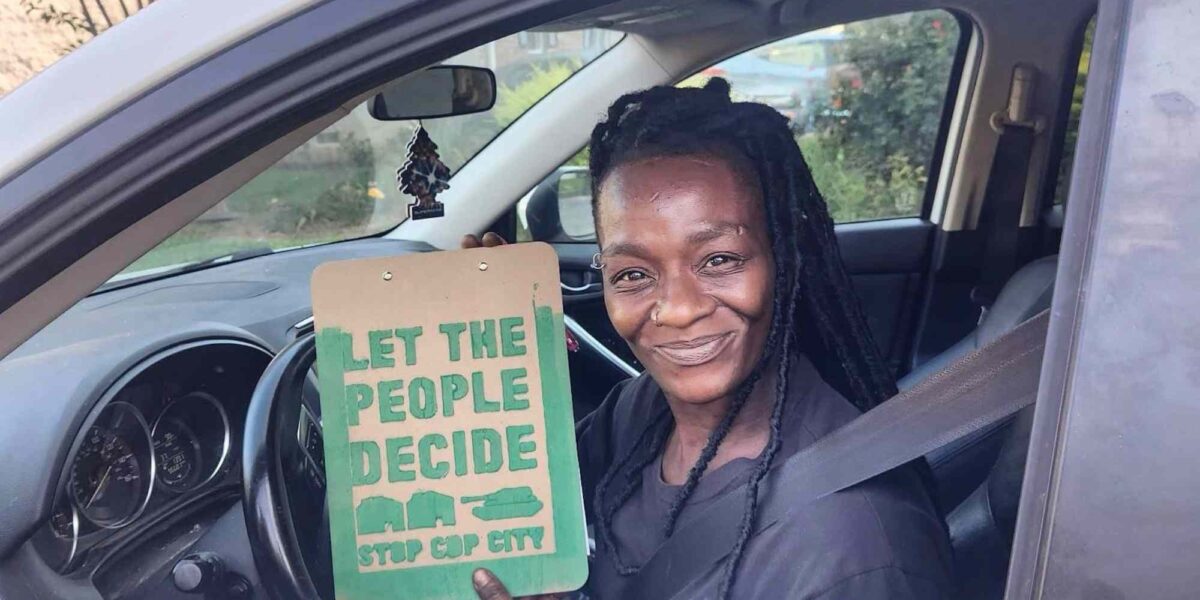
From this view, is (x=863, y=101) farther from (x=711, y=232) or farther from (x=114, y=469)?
(x=114, y=469)

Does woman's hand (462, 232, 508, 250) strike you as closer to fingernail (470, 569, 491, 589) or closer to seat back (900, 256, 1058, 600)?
fingernail (470, 569, 491, 589)

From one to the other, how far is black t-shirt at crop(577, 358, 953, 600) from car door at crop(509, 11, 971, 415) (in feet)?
5.11

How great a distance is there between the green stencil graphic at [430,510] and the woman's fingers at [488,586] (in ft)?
0.27

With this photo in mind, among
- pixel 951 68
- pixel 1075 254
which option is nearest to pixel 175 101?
pixel 1075 254

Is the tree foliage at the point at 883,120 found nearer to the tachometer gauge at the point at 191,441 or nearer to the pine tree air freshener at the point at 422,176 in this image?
the pine tree air freshener at the point at 422,176

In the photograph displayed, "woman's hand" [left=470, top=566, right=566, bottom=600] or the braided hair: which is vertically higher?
the braided hair

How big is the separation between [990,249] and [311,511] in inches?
98.7

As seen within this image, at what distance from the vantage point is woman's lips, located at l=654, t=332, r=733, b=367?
1576mm

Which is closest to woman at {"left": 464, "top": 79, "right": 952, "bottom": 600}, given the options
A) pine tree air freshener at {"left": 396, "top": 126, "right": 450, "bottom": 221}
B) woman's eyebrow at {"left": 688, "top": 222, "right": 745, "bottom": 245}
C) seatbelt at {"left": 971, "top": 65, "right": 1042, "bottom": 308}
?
woman's eyebrow at {"left": 688, "top": 222, "right": 745, "bottom": 245}

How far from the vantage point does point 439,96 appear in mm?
2051

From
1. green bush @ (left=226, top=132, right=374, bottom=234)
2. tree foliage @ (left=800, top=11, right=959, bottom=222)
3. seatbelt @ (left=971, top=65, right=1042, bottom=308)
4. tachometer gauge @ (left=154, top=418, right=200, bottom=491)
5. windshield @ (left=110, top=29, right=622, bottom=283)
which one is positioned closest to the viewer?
tachometer gauge @ (left=154, top=418, right=200, bottom=491)

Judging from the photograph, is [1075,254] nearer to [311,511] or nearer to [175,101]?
[175,101]

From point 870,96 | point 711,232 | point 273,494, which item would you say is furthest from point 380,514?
point 870,96

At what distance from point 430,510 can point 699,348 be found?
1.43 ft
